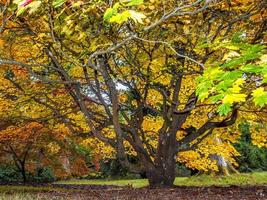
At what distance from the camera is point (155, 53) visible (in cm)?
1007

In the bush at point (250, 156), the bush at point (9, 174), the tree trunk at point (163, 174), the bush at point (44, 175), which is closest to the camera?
the tree trunk at point (163, 174)

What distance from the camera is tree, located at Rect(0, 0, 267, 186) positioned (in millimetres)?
3809

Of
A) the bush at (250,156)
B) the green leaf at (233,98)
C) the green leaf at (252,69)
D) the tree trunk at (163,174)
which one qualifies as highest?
the bush at (250,156)

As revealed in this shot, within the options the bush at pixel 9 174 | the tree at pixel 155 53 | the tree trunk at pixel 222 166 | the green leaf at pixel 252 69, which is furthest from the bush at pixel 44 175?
the green leaf at pixel 252 69

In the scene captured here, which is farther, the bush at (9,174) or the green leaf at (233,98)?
the bush at (9,174)

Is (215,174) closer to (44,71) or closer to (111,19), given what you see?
(44,71)

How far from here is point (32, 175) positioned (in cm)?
2667

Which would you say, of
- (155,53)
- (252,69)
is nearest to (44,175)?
(155,53)

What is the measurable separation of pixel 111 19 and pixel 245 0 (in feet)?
18.6

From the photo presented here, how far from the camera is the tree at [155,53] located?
3.81m

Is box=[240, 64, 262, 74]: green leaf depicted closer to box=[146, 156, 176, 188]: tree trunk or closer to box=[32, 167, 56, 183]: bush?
box=[146, 156, 176, 188]: tree trunk

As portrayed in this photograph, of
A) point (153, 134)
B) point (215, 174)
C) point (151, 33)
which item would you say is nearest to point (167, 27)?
point (151, 33)

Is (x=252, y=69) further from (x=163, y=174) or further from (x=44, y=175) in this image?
(x=44, y=175)

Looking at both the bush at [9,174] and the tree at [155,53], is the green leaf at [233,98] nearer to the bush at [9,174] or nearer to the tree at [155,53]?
the tree at [155,53]
